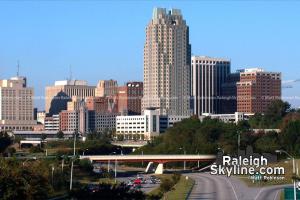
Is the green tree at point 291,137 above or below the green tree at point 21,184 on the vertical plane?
above

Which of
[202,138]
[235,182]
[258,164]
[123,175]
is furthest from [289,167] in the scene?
[202,138]

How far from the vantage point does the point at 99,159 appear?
475 ft

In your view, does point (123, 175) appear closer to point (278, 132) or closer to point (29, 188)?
point (278, 132)

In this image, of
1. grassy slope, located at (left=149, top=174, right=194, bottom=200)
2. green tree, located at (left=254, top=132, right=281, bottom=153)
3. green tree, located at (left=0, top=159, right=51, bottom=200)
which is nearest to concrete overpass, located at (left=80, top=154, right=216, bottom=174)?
green tree, located at (left=254, top=132, right=281, bottom=153)

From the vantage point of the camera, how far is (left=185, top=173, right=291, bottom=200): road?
8500cm

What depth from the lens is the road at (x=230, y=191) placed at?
8500 centimetres

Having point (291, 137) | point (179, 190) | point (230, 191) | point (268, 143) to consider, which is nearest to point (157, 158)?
point (268, 143)

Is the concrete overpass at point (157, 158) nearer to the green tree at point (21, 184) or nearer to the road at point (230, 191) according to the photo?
the road at point (230, 191)

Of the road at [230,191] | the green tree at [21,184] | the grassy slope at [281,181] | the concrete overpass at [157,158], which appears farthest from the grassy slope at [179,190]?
the concrete overpass at [157,158]

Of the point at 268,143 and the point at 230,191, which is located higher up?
the point at 268,143

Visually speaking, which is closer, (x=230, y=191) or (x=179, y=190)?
(x=230, y=191)

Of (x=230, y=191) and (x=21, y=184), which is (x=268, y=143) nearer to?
(x=230, y=191)

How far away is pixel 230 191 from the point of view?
92.6 metres

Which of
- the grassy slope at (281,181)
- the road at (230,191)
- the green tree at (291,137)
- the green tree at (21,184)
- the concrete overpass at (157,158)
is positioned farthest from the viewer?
the green tree at (291,137)
